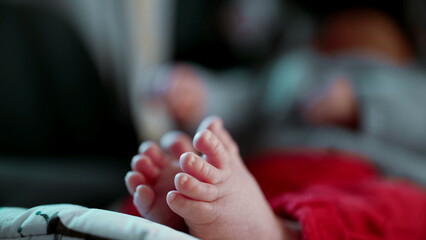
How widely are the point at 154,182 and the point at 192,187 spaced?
0.11m

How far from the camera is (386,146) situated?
873mm

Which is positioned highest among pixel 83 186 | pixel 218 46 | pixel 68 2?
pixel 68 2

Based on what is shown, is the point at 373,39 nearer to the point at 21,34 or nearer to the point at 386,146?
the point at 386,146

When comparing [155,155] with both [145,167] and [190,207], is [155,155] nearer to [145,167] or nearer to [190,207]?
[145,167]

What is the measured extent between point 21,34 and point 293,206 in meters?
0.74

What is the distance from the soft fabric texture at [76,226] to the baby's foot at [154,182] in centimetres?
6

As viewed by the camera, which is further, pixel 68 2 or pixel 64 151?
pixel 68 2

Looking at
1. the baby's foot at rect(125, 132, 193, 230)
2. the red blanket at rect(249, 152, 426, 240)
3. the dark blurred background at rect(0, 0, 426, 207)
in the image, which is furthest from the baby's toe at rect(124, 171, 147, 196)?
the dark blurred background at rect(0, 0, 426, 207)

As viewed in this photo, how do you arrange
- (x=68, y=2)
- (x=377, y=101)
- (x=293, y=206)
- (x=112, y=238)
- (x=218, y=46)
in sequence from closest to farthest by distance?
(x=112, y=238) < (x=293, y=206) < (x=377, y=101) < (x=68, y=2) < (x=218, y=46)

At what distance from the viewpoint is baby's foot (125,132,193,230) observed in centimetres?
43

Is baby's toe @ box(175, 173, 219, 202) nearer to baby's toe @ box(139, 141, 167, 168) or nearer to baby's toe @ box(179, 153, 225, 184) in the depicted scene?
baby's toe @ box(179, 153, 225, 184)

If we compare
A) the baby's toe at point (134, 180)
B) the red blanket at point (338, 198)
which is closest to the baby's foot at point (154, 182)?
the baby's toe at point (134, 180)

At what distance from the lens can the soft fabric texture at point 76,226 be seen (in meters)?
0.35

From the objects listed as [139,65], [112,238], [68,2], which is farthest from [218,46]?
[112,238]
